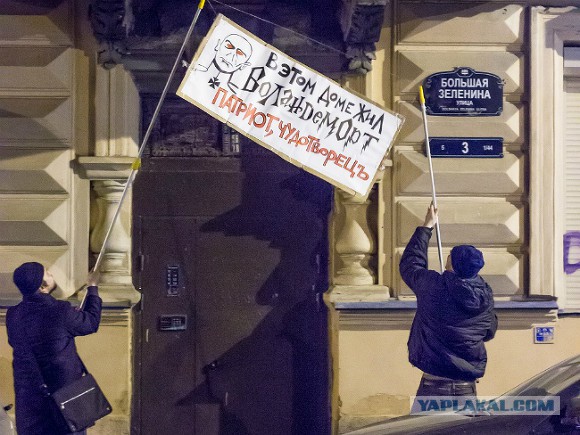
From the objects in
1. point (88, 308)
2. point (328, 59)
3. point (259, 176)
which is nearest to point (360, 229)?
point (259, 176)

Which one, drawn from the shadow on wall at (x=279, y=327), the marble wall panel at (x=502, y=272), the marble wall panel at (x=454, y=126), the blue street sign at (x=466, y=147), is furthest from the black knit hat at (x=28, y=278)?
the blue street sign at (x=466, y=147)

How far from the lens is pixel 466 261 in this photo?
550 centimetres

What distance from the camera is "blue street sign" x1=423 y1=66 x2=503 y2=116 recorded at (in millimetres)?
7234

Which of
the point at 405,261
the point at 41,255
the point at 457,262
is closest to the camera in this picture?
the point at 457,262

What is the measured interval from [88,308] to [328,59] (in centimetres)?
295

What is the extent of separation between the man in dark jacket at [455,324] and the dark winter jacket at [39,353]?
2.20 meters

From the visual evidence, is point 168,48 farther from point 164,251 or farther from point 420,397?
point 420,397

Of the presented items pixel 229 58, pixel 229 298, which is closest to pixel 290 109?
pixel 229 58

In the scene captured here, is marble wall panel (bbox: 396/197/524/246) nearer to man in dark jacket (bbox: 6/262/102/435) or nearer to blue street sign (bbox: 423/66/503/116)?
blue street sign (bbox: 423/66/503/116)

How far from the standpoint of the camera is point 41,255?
7051mm

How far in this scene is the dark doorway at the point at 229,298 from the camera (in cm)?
729

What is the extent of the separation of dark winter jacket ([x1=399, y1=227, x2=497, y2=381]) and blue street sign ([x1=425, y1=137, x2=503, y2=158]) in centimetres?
174

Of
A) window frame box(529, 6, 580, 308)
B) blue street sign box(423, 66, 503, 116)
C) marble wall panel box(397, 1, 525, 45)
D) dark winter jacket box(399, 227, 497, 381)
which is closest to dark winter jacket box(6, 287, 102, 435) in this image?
dark winter jacket box(399, 227, 497, 381)

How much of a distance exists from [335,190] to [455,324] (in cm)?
210
